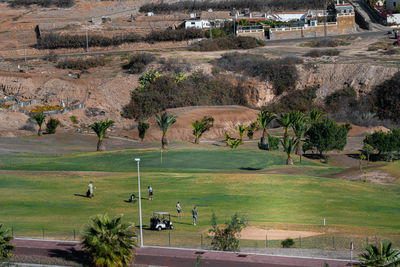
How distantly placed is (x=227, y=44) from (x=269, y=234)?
309 ft

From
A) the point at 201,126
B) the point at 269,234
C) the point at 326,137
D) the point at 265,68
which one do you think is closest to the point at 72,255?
the point at 269,234

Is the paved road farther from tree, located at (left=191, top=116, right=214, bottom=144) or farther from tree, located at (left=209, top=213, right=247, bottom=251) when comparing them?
tree, located at (left=191, top=116, right=214, bottom=144)

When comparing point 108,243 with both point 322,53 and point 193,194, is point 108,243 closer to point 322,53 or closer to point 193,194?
point 193,194

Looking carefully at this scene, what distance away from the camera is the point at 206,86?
380 feet

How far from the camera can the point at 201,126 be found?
89375 millimetres

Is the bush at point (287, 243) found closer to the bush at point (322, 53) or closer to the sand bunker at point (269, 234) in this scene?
the sand bunker at point (269, 234)

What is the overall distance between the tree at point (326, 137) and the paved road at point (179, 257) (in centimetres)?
4224

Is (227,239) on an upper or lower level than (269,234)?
upper

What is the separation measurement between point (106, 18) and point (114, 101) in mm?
49497

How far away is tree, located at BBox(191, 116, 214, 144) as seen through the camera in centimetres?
8868

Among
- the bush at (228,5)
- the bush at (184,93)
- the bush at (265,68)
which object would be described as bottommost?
the bush at (184,93)

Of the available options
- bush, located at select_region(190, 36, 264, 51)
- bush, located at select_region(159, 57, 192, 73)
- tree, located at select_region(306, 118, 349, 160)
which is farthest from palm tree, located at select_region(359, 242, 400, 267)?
bush, located at select_region(190, 36, 264, 51)

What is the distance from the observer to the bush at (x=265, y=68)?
381ft

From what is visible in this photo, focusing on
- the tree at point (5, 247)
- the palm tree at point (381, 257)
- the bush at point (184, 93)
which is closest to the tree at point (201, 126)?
the bush at point (184, 93)
